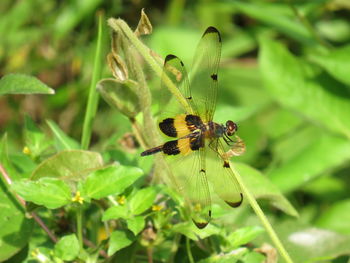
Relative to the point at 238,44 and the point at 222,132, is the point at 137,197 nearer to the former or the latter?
the point at 222,132

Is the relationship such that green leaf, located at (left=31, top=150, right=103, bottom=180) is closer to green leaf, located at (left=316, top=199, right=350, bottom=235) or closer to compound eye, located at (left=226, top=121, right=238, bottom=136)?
compound eye, located at (left=226, top=121, right=238, bottom=136)

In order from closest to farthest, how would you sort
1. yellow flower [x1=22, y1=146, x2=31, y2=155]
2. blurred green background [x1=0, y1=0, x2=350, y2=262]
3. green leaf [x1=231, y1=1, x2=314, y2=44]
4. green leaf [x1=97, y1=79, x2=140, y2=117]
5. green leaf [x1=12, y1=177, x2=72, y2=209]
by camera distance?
green leaf [x1=12, y1=177, x2=72, y2=209] < green leaf [x1=97, y1=79, x2=140, y2=117] < yellow flower [x1=22, y1=146, x2=31, y2=155] < blurred green background [x1=0, y1=0, x2=350, y2=262] < green leaf [x1=231, y1=1, x2=314, y2=44]

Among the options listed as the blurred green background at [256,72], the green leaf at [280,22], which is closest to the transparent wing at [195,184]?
the blurred green background at [256,72]

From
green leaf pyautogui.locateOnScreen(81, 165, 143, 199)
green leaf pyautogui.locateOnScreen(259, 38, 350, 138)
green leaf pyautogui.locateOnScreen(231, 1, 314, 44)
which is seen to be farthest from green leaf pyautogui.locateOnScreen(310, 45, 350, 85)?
green leaf pyautogui.locateOnScreen(81, 165, 143, 199)

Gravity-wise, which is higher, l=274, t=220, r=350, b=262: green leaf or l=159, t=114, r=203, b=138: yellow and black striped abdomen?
l=159, t=114, r=203, b=138: yellow and black striped abdomen

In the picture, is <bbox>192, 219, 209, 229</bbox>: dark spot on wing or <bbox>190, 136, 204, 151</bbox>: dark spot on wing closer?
<bbox>192, 219, 209, 229</bbox>: dark spot on wing

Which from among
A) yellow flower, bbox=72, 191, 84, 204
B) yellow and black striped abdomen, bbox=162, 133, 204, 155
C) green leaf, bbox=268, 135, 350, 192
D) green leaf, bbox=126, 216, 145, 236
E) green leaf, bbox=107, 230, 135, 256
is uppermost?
yellow and black striped abdomen, bbox=162, 133, 204, 155

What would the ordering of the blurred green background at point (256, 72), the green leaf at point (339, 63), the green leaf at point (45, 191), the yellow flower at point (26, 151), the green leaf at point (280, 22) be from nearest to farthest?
the green leaf at point (45, 191)
the yellow flower at point (26, 151)
the green leaf at point (339, 63)
the blurred green background at point (256, 72)
the green leaf at point (280, 22)

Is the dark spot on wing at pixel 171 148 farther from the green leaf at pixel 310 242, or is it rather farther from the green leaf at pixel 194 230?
the green leaf at pixel 310 242
